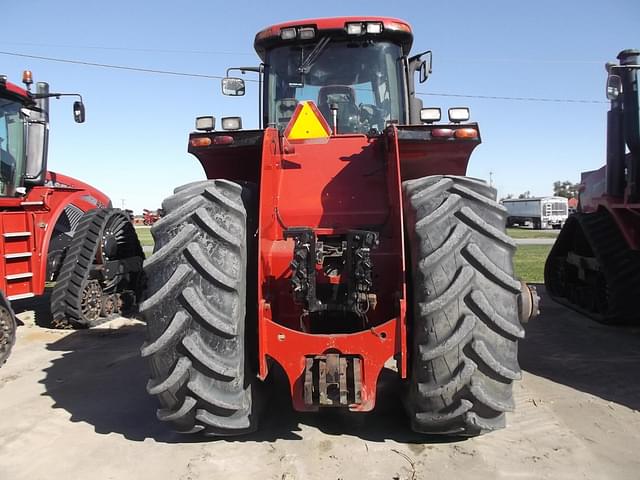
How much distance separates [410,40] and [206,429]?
3529 millimetres

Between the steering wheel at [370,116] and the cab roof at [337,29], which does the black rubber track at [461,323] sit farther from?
the cab roof at [337,29]

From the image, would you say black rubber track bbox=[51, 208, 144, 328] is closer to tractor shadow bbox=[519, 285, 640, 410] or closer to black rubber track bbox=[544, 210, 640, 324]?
tractor shadow bbox=[519, 285, 640, 410]

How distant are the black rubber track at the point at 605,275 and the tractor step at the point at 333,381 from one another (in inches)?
195

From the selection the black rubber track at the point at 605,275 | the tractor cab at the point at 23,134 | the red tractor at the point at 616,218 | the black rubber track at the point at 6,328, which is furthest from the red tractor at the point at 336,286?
the tractor cab at the point at 23,134

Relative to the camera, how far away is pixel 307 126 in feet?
11.9

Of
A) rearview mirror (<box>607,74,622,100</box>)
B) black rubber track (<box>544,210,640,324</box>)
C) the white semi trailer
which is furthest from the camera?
the white semi trailer

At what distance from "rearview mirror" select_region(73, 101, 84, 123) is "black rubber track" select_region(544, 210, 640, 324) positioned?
7.01 metres

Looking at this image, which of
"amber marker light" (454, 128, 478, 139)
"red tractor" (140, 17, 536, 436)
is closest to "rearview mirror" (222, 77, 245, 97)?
"red tractor" (140, 17, 536, 436)

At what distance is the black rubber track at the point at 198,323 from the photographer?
2.88m

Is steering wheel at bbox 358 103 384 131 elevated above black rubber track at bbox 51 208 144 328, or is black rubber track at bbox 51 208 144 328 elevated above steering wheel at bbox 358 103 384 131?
steering wheel at bbox 358 103 384 131

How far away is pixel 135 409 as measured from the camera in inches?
156

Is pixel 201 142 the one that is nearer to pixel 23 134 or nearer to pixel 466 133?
pixel 466 133

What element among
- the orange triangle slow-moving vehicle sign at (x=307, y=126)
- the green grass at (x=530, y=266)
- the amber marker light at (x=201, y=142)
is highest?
the orange triangle slow-moving vehicle sign at (x=307, y=126)

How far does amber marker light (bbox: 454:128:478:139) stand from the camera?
3258mm
